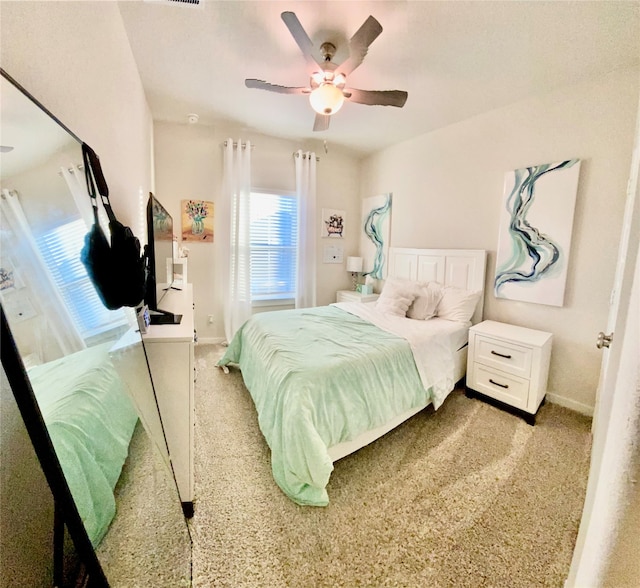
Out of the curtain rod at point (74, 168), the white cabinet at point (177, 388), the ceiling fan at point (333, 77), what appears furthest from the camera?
the ceiling fan at point (333, 77)

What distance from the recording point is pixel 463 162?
9.34ft

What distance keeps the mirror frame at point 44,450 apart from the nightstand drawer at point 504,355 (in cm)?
253

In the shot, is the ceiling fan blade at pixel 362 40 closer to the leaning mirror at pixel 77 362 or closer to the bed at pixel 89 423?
the leaning mirror at pixel 77 362

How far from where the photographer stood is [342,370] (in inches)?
62.4

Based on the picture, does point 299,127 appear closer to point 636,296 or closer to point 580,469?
point 636,296

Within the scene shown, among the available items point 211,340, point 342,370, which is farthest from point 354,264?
point 342,370

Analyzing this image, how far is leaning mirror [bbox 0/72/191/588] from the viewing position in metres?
0.58

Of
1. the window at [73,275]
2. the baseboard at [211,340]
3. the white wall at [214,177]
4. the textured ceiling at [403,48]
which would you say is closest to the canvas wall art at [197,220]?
the white wall at [214,177]

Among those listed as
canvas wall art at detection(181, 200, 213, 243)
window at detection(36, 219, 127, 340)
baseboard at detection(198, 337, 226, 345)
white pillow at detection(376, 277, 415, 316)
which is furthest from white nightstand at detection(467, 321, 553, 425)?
canvas wall art at detection(181, 200, 213, 243)

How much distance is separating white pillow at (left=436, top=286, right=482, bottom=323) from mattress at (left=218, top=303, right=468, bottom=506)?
163 mm

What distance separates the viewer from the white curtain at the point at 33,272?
55 cm

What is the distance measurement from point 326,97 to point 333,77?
0.69 feet

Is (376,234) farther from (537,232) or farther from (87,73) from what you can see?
(87,73)

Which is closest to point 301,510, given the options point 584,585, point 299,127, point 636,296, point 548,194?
point 584,585
